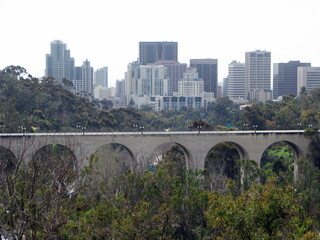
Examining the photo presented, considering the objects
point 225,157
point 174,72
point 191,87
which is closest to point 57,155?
point 225,157

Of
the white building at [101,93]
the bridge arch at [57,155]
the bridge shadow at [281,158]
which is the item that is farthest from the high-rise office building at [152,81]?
the bridge arch at [57,155]

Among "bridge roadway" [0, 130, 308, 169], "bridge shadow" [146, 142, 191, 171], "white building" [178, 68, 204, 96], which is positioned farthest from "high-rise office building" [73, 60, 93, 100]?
"bridge roadway" [0, 130, 308, 169]

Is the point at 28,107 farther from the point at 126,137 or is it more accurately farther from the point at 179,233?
the point at 179,233

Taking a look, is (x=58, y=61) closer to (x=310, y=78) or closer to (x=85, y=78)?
(x=85, y=78)

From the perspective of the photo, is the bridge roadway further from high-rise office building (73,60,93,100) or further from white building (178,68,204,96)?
high-rise office building (73,60,93,100)

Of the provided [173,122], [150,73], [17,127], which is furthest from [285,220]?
[150,73]

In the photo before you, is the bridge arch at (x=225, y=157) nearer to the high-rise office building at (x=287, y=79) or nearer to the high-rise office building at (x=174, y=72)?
the high-rise office building at (x=287, y=79)
